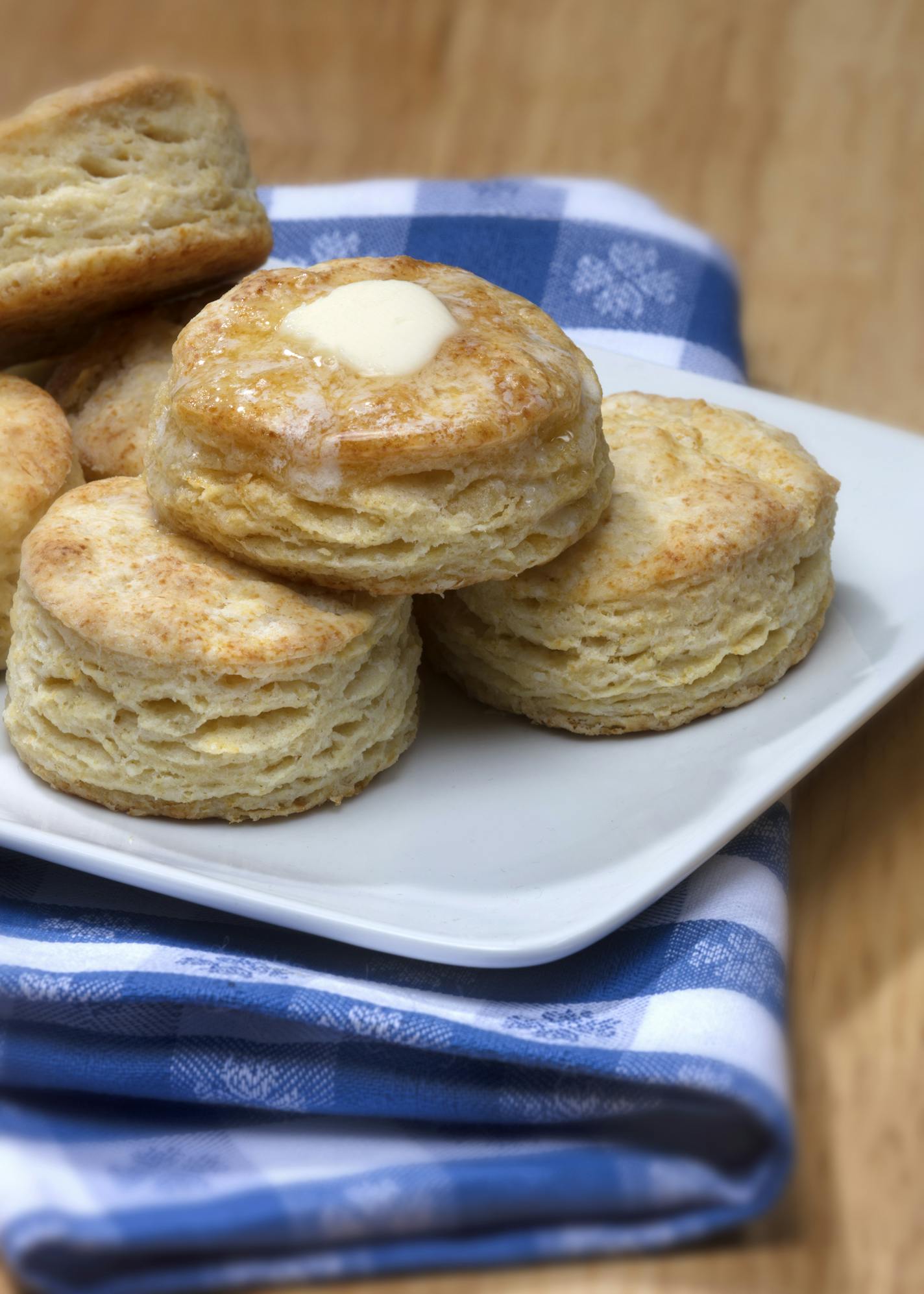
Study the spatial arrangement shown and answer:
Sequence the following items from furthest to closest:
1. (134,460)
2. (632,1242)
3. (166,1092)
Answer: (134,460) < (166,1092) < (632,1242)

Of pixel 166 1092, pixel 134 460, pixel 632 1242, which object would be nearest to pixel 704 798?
pixel 632 1242

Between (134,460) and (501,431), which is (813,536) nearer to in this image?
(501,431)

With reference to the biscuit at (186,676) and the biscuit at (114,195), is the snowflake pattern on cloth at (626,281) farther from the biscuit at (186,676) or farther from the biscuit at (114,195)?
the biscuit at (186,676)

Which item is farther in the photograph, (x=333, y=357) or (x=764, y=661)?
(x=764, y=661)

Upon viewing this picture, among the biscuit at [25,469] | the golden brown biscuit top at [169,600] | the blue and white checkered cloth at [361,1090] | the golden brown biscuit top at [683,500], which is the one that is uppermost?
the golden brown biscuit top at [683,500]

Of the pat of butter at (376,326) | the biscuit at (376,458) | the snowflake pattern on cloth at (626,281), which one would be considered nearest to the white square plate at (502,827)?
the biscuit at (376,458)

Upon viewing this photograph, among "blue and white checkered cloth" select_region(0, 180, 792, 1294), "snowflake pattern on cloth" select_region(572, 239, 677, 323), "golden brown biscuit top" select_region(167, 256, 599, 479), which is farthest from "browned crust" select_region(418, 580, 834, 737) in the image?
"snowflake pattern on cloth" select_region(572, 239, 677, 323)

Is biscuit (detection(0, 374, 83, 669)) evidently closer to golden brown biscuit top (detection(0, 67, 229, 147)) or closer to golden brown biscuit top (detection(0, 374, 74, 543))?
golden brown biscuit top (detection(0, 374, 74, 543))
